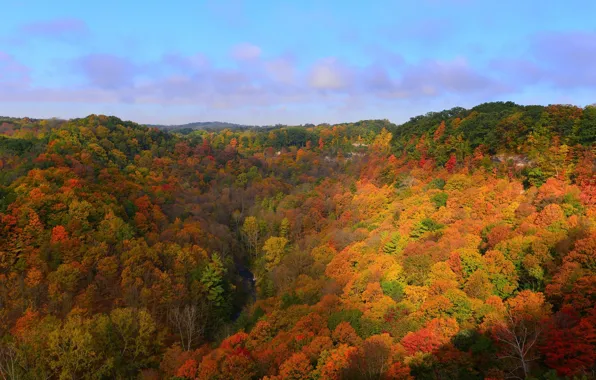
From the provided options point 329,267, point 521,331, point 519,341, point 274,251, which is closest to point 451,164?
point 329,267

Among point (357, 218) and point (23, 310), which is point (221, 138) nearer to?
point (357, 218)

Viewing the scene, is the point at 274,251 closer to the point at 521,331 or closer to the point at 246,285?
the point at 246,285

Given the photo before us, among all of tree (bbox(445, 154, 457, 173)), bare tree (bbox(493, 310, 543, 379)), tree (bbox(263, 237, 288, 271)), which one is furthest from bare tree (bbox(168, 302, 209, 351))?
tree (bbox(445, 154, 457, 173))

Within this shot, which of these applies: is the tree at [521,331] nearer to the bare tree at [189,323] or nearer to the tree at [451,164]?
the bare tree at [189,323]

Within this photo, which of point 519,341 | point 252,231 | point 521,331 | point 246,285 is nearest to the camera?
point 521,331

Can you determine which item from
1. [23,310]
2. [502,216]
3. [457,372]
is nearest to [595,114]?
[502,216]

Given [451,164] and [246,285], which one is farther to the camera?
[246,285]
